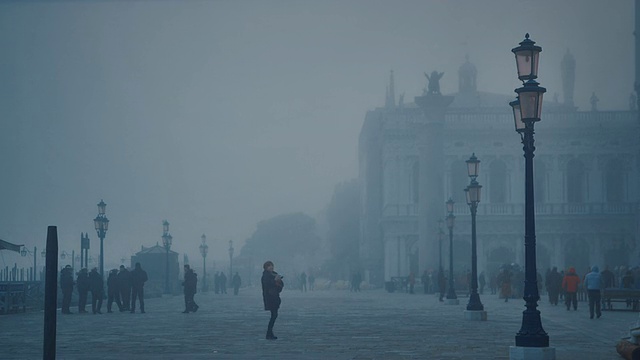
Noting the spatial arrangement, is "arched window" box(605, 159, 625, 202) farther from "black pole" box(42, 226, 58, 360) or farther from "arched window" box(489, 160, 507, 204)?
"black pole" box(42, 226, 58, 360)

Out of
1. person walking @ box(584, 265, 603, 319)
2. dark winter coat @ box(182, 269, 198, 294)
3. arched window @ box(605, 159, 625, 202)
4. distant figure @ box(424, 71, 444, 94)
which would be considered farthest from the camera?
arched window @ box(605, 159, 625, 202)

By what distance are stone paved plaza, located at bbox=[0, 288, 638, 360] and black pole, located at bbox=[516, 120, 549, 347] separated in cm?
88

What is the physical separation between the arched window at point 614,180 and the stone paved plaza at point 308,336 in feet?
144

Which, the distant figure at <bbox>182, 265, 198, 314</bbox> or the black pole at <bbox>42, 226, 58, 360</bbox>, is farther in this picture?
the distant figure at <bbox>182, 265, 198, 314</bbox>

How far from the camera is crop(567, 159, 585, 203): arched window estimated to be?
69.9 m

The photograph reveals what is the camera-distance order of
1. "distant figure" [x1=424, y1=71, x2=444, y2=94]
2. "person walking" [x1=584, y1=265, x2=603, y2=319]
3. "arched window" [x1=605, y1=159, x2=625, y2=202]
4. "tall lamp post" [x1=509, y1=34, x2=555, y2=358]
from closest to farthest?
"tall lamp post" [x1=509, y1=34, x2=555, y2=358]
"person walking" [x1=584, y1=265, x2=603, y2=319]
"distant figure" [x1=424, y1=71, x2=444, y2=94]
"arched window" [x1=605, y1=159, x2=625, y2=202]

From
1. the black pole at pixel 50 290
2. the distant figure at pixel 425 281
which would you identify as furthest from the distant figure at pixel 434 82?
the black pole at pixel 50 290

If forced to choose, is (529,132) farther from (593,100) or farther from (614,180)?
(593,100)

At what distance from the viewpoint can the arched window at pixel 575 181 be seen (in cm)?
6988

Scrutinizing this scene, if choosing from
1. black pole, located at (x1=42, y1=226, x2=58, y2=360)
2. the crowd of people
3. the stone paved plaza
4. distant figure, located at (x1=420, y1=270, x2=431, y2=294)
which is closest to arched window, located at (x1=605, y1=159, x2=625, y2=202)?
distant figure, located at (x1=420, y1=270, x2=431, y2=294)

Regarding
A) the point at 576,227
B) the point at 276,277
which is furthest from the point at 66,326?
the point at 576,227

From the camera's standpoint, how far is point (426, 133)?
47.9m

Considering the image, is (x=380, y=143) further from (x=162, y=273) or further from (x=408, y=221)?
(x=162, y=273)

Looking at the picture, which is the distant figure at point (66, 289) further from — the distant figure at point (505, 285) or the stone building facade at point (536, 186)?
the stone building facade at point (536, 186)
